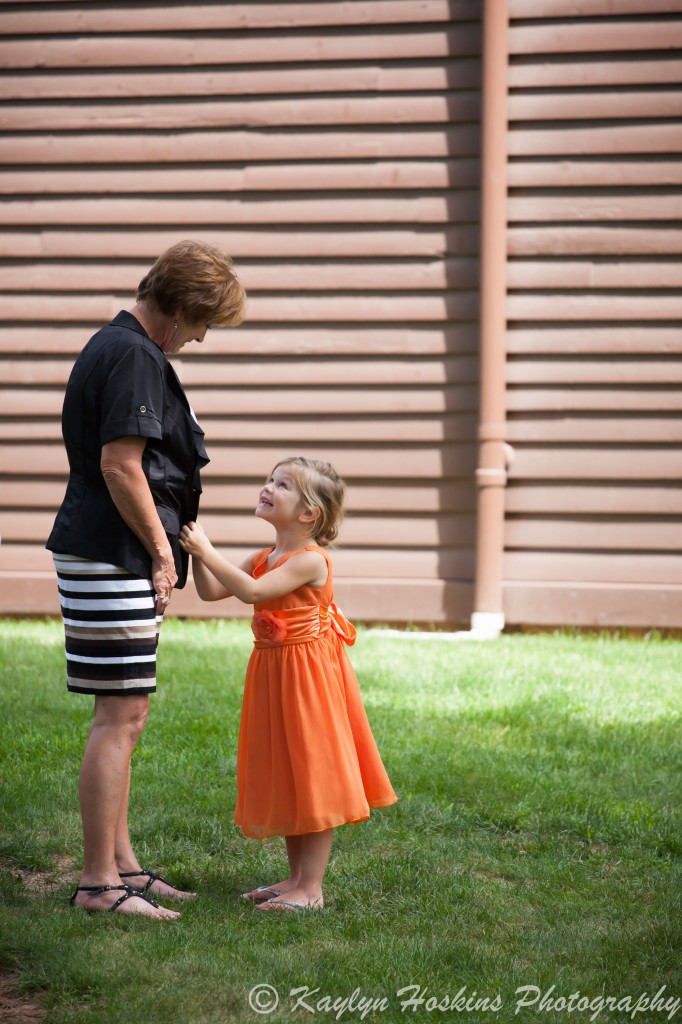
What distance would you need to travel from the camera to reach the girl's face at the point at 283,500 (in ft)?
9.91

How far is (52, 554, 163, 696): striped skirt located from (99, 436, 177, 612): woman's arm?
11 cm

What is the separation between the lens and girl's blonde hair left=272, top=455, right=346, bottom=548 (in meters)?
3.02

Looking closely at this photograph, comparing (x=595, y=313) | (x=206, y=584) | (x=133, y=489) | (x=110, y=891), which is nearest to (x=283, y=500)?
(x=206, y=584)

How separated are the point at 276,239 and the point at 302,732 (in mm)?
4383

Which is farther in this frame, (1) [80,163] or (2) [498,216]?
(1) [80,163]

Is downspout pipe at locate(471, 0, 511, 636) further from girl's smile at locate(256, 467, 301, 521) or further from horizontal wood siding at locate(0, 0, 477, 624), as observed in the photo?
girl's smile at locate(256, 467, 301, 521)

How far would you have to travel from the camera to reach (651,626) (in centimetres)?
635

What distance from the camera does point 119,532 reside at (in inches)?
109

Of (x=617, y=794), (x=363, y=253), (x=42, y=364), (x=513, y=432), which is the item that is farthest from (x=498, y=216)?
(x=617, y=794)

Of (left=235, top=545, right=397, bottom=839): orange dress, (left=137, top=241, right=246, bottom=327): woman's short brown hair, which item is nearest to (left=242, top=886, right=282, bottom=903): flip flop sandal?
(left=235, top=545, right=397, bottom=839): orange dress

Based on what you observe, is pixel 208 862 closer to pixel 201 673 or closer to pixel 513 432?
pixel 201 673

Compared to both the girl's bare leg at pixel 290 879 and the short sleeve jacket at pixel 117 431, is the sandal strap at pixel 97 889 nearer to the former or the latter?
the girl's bare leg at pixel 290 879

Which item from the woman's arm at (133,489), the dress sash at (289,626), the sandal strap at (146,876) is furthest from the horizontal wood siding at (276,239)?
the woman's arm at (133,489)

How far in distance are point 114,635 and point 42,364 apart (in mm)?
4481
